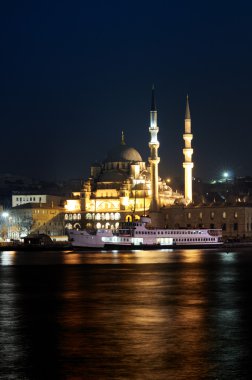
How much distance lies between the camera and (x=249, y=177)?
183375mm

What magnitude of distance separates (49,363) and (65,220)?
102017 millimetres

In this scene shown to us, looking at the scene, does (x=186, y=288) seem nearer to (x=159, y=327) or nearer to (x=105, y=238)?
(x=159, y=327)

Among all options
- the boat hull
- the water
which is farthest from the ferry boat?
the water

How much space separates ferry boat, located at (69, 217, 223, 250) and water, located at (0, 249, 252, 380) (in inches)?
1946

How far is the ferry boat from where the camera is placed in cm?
8819

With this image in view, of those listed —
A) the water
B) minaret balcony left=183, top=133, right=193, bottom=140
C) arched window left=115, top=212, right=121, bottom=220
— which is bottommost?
the water

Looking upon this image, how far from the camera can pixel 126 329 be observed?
69.4 feet

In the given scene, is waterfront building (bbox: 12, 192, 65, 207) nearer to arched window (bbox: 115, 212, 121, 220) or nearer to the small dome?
the small dome

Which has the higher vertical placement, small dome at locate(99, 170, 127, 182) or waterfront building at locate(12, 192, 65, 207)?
small dome at locate(99, 170, 127, 182)

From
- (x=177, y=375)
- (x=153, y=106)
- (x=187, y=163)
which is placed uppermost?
(x=153, y=106)

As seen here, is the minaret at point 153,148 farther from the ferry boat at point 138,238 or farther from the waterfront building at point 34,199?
the waterfront building at point 34,199

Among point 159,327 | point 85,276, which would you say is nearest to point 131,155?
point 85,276

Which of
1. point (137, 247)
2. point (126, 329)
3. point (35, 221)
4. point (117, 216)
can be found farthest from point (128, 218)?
point (126, 329)

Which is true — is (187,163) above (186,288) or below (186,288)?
above
